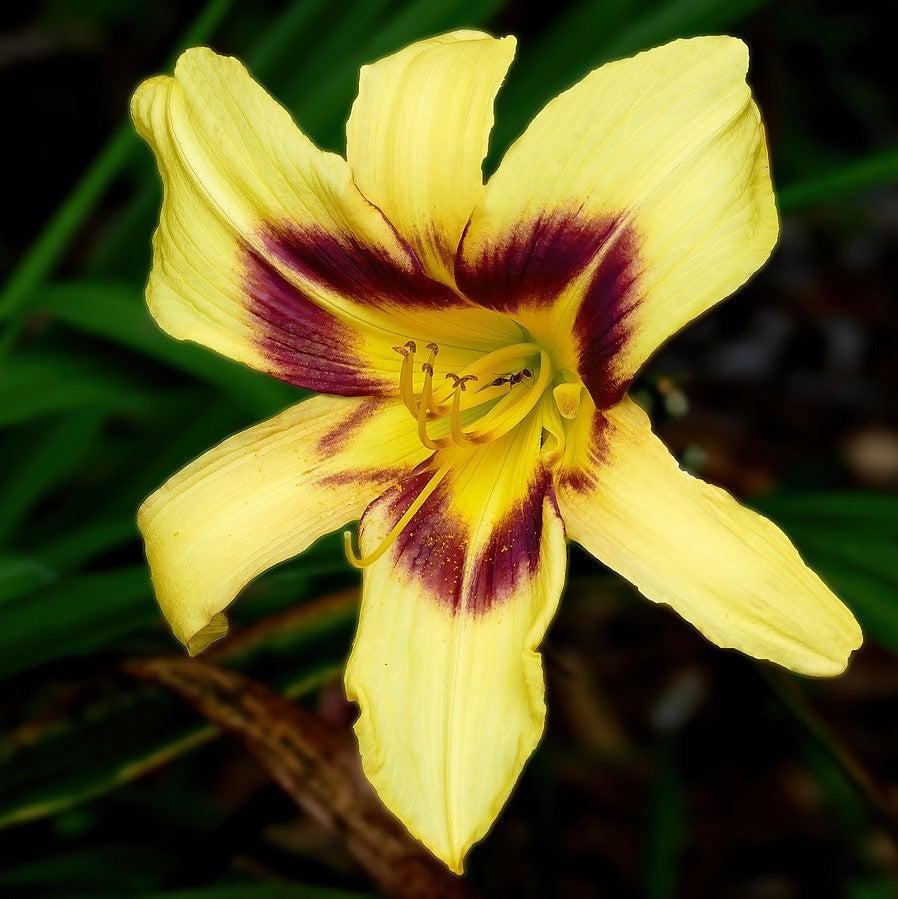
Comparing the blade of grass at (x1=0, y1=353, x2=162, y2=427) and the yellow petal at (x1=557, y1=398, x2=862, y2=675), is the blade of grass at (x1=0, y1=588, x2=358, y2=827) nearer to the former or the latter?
the blade of grass at (x1=0, y1=353, x2=162, y2=427)

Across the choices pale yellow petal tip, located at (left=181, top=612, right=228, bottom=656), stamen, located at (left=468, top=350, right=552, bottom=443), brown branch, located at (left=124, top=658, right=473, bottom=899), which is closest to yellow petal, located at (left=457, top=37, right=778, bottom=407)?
stamen, located at (left=468, top=350, right=552, bottom=443)

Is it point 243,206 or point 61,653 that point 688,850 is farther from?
point 243,206

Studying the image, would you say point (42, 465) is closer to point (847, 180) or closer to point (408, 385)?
point (408, 385)

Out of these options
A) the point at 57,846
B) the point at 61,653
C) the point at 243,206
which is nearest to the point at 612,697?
the point at 57,846

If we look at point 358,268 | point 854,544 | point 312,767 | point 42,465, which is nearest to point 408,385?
point 358,268

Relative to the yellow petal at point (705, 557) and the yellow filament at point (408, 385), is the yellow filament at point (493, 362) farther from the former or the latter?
the yellow petal at point (705, 557)

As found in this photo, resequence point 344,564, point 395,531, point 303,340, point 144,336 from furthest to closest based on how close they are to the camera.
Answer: point 144,336 → point 344,564 → point 303,340 → point 395,531

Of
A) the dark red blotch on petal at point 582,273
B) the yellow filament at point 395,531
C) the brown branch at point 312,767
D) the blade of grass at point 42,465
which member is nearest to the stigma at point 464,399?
the yellow filament at point 395,531
